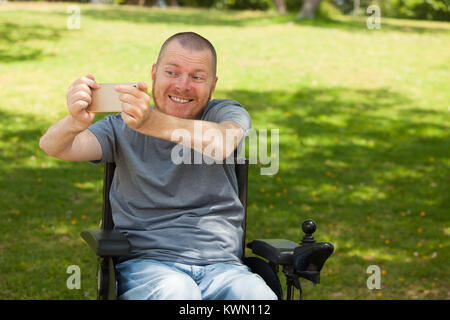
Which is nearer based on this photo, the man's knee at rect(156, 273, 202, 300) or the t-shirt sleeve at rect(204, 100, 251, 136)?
the man's knee at rect(156, 273, 202, 300)

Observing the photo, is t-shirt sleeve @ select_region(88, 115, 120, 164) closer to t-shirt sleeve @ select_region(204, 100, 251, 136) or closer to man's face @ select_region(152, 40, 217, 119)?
man's face @ select_region(152, 40, 217, 119)

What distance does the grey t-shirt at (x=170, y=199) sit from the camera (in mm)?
2859

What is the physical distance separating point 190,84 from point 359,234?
11.9 ft

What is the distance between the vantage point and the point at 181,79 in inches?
113

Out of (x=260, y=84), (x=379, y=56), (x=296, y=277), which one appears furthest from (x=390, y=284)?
(x=379, y=56)

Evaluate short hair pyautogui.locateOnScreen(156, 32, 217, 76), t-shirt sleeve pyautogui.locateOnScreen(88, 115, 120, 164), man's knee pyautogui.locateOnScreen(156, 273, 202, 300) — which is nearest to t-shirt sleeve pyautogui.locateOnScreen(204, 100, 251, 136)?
short hair pyautogui.locateOnScreen(156, 32, 217, 76)

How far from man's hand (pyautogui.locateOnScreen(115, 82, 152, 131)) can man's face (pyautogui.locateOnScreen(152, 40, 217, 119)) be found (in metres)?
0.58

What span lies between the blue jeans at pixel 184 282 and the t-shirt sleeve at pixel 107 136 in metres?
0.52

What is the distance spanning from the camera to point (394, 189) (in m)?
7.26

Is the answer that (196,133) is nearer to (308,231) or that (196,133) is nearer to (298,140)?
(308,231)

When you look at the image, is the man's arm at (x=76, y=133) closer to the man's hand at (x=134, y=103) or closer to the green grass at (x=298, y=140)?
the man's hand at (x=134, y=103)

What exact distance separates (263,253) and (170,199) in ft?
1.88

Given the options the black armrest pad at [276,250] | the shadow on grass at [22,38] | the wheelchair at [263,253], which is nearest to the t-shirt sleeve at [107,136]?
the wheelchair at [263,253]

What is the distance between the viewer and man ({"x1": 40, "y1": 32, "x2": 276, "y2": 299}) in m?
2.72
